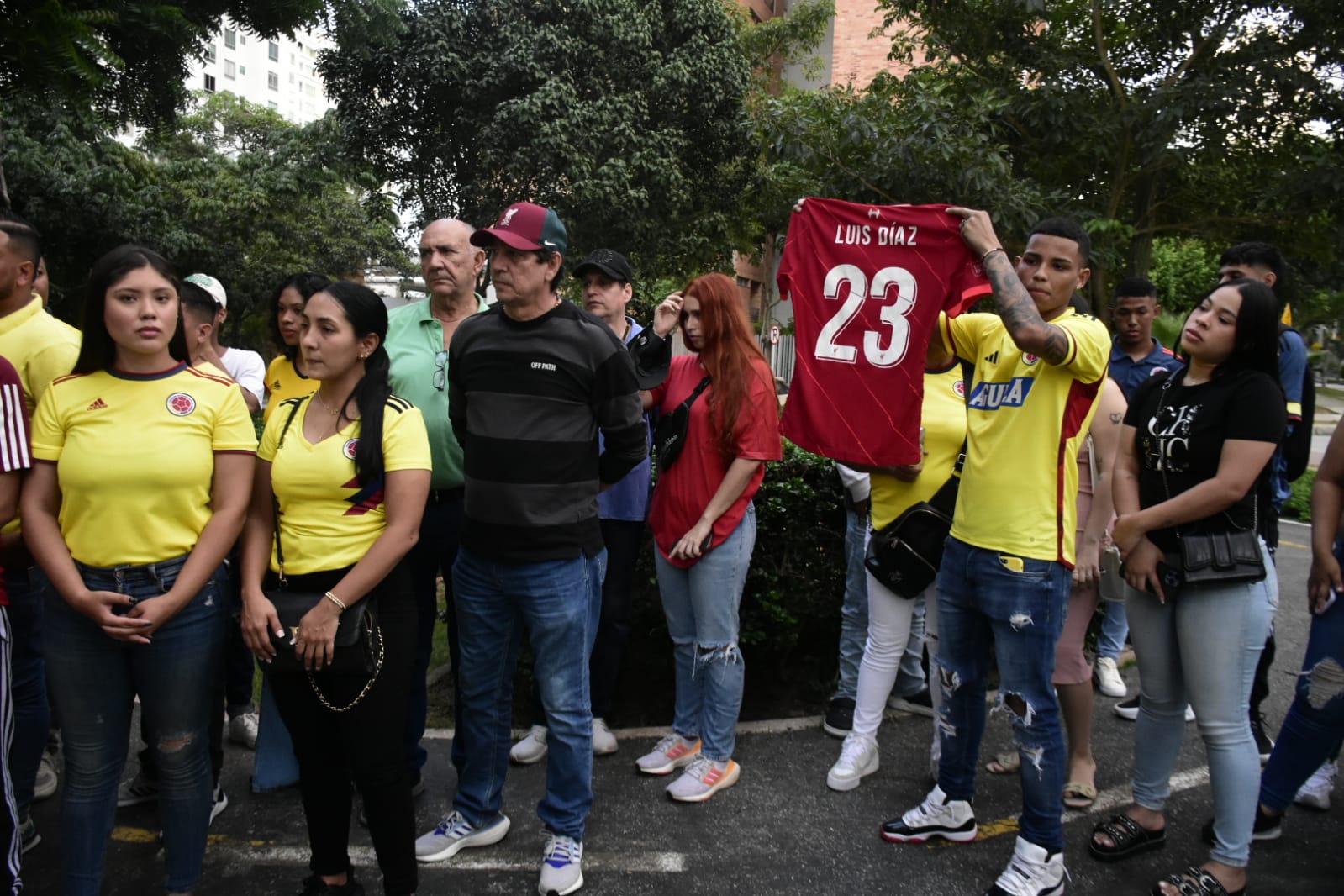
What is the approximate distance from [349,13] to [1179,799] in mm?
6154

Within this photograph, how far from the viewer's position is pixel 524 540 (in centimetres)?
298

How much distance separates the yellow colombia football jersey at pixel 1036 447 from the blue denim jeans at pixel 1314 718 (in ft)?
3.25

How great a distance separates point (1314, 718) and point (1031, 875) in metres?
1.18

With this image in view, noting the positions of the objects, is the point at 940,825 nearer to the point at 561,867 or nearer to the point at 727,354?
the point at 561,867

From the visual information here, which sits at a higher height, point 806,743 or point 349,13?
point 349,13

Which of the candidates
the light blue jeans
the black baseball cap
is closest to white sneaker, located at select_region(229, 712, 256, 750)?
the black baseball cap

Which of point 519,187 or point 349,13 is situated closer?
point 349,13

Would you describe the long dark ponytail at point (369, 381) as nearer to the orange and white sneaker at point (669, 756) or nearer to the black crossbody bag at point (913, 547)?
the orange and white sneaker at point (669, 756)

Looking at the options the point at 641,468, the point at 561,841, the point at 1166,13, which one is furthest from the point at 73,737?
the point at 1166,13

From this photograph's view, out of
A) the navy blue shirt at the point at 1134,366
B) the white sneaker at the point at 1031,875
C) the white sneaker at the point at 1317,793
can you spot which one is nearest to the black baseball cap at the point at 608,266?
the navy blue shirt at the point at 1134,366

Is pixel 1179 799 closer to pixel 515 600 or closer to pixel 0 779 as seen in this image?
pixel 515 600

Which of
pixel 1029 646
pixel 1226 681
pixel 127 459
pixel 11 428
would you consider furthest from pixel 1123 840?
pixel 11 428

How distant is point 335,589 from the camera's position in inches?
104

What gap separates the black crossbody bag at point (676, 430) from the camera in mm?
3793
